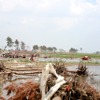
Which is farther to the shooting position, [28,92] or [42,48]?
[42,48]

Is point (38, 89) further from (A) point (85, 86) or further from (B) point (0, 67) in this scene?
(B) point (0, 67)

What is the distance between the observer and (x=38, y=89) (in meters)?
7.79

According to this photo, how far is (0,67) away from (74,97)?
18.2 meters

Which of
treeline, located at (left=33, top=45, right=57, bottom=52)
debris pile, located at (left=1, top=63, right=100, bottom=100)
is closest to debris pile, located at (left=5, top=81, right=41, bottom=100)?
debris pile, located at (left=1, top=63, right=100, bottom=100)

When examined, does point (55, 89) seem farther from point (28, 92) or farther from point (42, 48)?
point (42, 48)

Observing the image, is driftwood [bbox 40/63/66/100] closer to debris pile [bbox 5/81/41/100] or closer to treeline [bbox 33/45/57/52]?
debris pile [bbox 5/81/41/100]

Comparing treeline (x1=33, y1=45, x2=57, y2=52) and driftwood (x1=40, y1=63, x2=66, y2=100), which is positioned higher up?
treeline (x1=33, y1=45, x2=57, y2=52)

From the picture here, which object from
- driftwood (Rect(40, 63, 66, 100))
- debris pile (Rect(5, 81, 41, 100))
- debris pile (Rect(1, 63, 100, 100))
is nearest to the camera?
driftwood (Rect(40, 63, 66, 100))

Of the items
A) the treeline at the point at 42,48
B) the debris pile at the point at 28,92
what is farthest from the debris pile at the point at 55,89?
the treeline at the point at 42,48

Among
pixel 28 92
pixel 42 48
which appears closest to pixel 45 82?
pixel 28 92

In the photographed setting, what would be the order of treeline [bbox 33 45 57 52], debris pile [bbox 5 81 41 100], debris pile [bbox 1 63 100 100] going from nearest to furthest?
debris pile [bbox 1 63 100 100] < debris pile [bbox 5 81 41 100] < treeline [bbox 33 45 57 52]

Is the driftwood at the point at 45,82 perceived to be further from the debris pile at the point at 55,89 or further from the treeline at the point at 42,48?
the treeline at the point at 42,48

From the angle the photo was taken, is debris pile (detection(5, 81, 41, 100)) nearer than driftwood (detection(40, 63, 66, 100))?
No

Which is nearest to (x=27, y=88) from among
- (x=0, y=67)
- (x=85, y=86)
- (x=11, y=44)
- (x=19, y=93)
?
(x=19, y=93)
